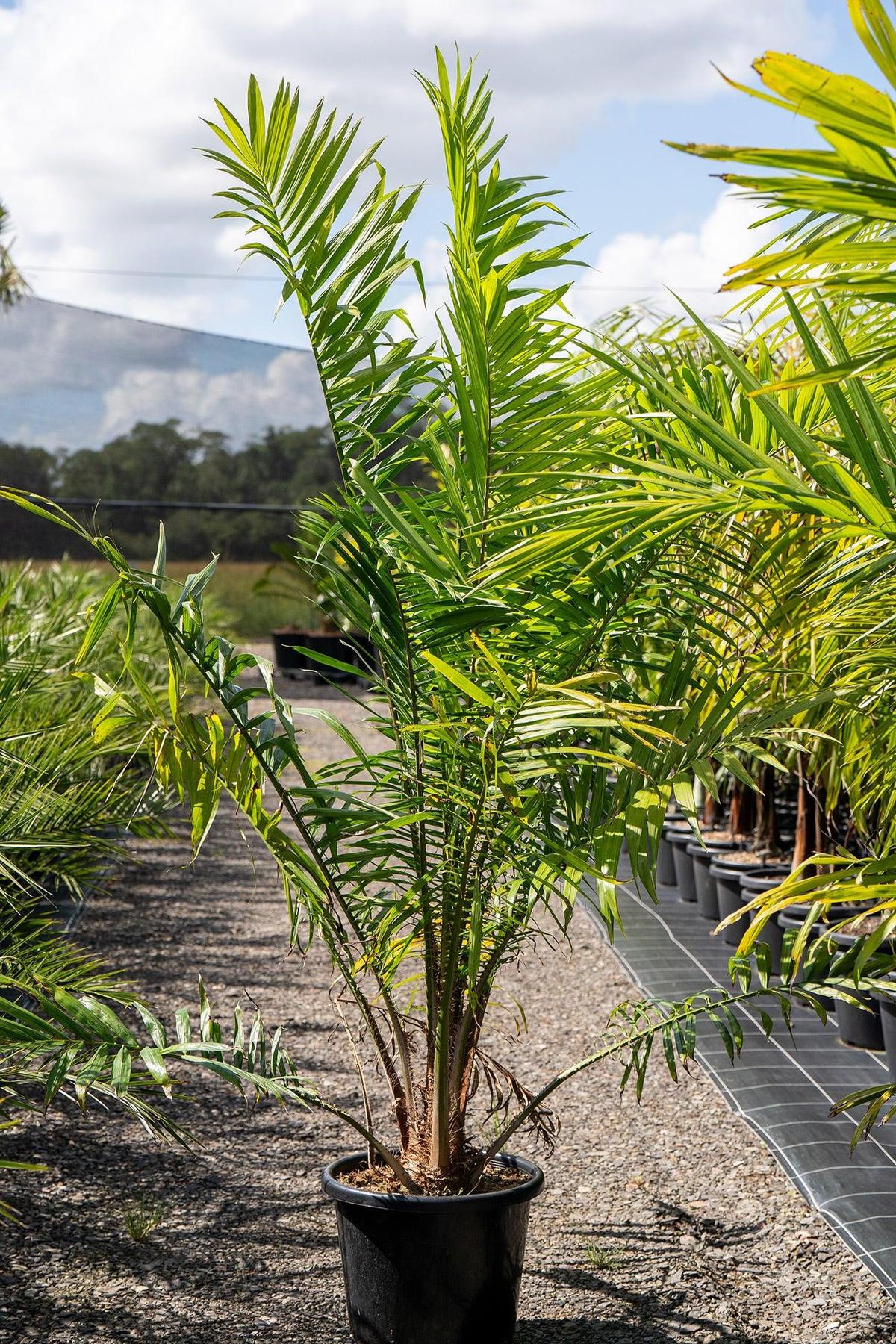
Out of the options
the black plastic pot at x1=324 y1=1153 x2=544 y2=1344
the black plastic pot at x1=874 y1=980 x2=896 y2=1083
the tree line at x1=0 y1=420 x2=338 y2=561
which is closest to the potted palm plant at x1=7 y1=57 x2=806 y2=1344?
the black plastic pot at x1=324 y1=1153 x2=544 y2=1344

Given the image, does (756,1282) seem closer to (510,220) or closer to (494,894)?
(494,894)

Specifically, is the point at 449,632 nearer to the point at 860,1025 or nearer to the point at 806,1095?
the point at 806,1095

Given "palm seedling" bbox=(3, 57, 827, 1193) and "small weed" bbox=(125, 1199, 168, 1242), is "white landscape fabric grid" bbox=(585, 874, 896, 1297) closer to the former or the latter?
"palm seedling" bbox=(3, 57, 827, 1193)

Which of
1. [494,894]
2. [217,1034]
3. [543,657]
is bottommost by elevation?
[217,1034]

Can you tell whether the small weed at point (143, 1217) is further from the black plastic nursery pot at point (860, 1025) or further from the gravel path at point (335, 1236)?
the black plastic nursery pot at point (860, 1025)

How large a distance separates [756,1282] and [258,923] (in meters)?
2.59

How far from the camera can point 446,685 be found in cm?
166

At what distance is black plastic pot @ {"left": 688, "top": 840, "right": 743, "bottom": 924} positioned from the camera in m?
4.11

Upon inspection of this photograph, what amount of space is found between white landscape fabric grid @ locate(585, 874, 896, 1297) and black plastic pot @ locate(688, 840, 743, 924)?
0.25 m

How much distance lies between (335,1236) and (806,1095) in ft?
3.64

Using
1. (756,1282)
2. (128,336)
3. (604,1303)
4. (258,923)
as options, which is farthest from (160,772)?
(128,336)

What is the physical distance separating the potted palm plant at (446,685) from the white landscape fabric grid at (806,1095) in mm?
637

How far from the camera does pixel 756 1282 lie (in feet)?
6.21


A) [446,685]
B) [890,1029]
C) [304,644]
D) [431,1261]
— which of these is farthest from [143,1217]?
[304,644]
